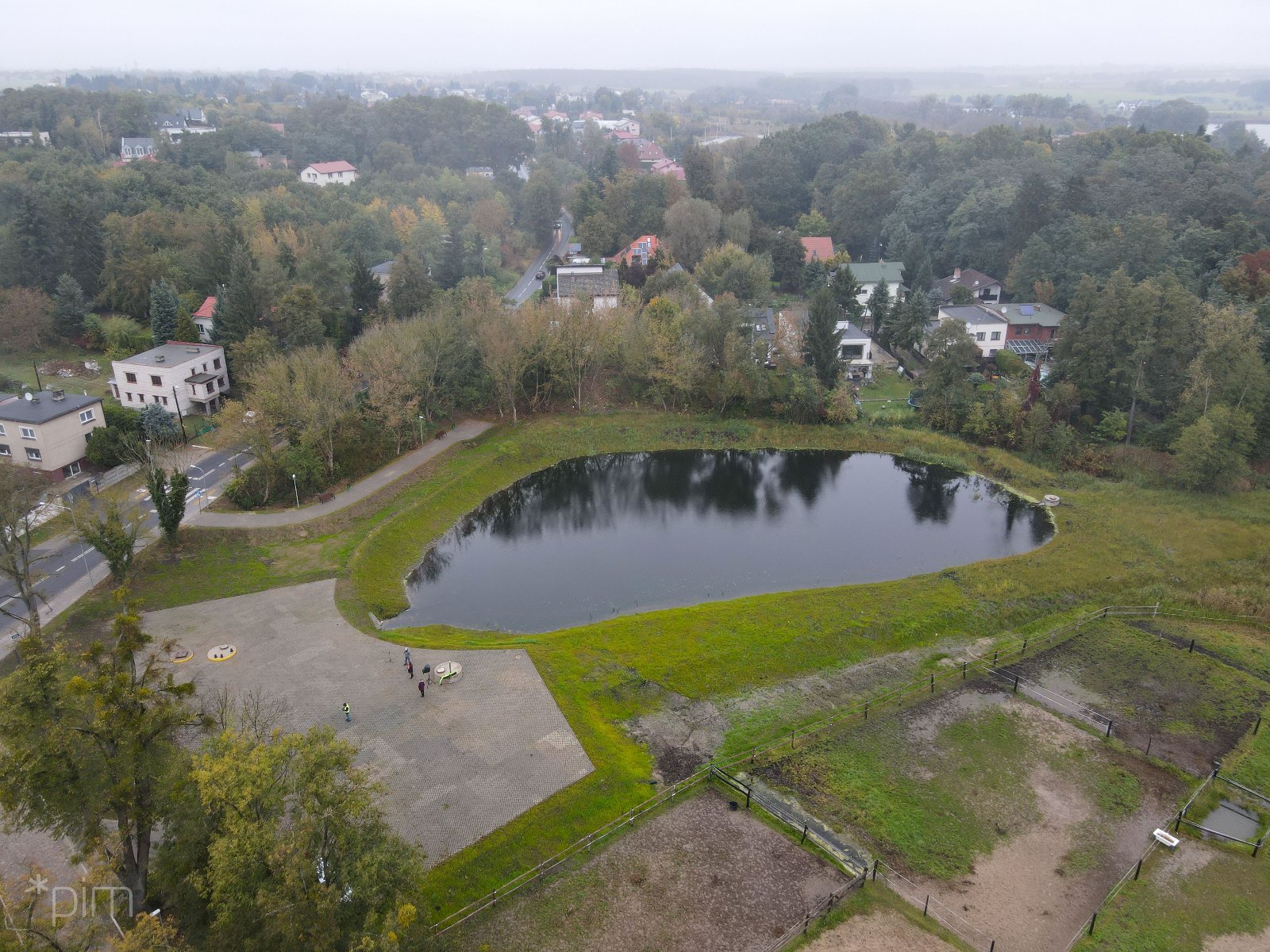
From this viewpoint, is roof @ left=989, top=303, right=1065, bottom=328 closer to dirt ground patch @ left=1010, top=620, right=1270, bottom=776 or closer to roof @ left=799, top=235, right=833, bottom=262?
roof @ left=799, top=235, right=833, bottom=262

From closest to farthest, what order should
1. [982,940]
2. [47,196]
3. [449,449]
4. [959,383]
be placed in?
[982,940]
[449,449]
[959,383]
[47,196]

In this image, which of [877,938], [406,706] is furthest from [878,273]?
[877,938]

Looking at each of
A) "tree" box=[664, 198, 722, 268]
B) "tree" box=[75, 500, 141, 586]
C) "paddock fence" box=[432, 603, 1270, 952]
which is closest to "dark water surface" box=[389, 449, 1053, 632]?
"paddock fence" box=[432, 603, 1270, 952]

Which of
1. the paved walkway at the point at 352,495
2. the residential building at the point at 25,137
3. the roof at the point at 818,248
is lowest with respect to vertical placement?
the paved walkway at the point at 352,495

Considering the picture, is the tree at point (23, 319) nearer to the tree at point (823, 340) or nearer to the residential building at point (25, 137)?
the residential building at point (25, 137)

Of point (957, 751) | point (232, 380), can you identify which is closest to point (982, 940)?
point (957, 751)

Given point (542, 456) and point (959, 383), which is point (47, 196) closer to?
point (542, 456)

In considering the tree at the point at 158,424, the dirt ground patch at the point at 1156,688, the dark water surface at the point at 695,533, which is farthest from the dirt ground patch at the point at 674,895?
the tree at the point at 158,424

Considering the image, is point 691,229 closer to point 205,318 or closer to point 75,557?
point 205,318
